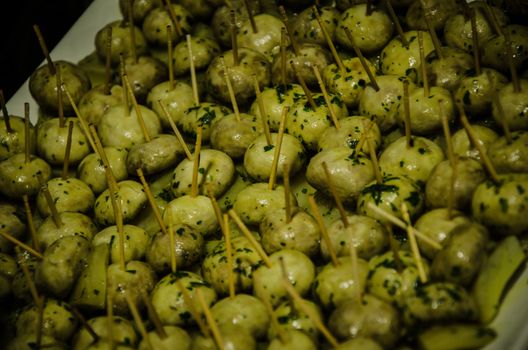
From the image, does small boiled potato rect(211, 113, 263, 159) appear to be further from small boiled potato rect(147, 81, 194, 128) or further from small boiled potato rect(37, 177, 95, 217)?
small boiled potato rect(37, 177, 95, 217)

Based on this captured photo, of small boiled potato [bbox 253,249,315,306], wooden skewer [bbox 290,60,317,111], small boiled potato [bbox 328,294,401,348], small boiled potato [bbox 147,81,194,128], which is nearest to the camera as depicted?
small boiled potato [bbox 328,294,401,348]

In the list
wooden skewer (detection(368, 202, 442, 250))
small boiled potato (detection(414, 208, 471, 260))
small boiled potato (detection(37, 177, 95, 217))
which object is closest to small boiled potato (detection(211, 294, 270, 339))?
wooden skewer (detection(368, 202, 442, 250))

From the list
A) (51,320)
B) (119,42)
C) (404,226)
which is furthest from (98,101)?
(404,226)

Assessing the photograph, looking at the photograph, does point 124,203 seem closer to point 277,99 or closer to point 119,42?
point 277,99

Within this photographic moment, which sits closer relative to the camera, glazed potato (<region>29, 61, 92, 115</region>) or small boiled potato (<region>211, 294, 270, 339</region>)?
small boiled potato (<region>211, 294, 270, 339</region>)

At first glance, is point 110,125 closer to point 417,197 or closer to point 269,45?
point 269,45

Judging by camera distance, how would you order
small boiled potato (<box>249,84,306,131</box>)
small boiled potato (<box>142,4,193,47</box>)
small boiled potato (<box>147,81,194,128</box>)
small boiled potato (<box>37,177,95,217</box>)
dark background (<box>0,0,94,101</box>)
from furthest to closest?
dark background (<box>0,0,94,101</box>) → small boiled potato (<box>142,4,193,47</box>) → small boiled potato (<box>147,81,194,128</box>) → small boiled potato (<box>249,84,306,131</box>) → small boiled potato (<box>37,177,95,217</box>)
